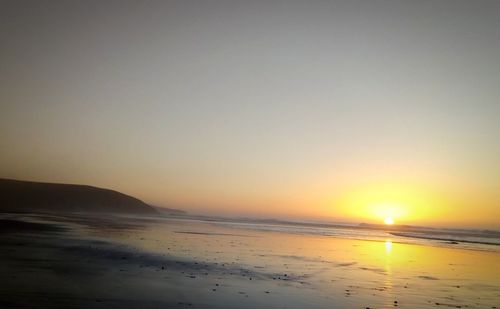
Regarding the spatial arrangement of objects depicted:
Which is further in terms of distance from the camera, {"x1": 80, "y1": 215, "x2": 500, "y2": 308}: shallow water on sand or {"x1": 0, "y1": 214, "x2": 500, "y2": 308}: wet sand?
{"x1": 80, "y1": 215, "x2": 500, "y2": 308}: shallow water on sand

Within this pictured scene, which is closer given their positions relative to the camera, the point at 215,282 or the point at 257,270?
the point at 215,282

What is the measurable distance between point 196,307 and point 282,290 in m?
4.35

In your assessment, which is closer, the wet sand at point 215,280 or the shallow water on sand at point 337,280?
the wet sand at point 215,280

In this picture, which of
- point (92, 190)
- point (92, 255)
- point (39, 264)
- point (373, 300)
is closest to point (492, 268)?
point (373, 300)

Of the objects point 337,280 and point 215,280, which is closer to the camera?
point 215,280

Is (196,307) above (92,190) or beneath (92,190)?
beneath

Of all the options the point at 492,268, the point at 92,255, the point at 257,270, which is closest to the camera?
the point at 257,270

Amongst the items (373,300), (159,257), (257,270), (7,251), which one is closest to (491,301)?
(373,300)

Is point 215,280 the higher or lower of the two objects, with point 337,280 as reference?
lower

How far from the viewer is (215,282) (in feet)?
52.5

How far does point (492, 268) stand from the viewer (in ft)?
86.1

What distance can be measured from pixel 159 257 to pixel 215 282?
724 cm

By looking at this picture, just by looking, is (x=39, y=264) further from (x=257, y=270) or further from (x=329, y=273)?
(x=329, y=273)

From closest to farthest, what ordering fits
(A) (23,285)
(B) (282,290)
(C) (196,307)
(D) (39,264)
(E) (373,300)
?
(C) (196,307), (A) (23,285), (E) (373,300), (B) (282,290), (D) (39,264)
